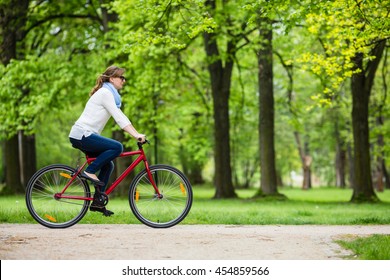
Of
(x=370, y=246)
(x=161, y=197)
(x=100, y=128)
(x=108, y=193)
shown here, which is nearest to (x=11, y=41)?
(x=100, y=128)

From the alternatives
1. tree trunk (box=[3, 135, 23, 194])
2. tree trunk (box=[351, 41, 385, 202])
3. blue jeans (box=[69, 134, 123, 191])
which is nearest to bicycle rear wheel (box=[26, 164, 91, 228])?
blue jeans (box=[69, 134, 123, 191])

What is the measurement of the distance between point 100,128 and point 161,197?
1.22 m

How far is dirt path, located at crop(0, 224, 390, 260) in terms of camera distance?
6031 millimetres

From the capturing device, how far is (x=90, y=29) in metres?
23.5

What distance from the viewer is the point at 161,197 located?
7895 millimetres

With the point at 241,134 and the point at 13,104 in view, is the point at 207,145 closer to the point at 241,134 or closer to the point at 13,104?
the point at 241,134

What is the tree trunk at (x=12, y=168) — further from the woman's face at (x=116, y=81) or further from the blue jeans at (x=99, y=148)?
the woman's face at (x=116, y=81)

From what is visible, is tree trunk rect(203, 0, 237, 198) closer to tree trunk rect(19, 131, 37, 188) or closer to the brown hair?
tree trunk rect(19, 131, 37, 188)

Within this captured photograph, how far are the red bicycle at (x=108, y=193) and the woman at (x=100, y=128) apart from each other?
0.13 meters

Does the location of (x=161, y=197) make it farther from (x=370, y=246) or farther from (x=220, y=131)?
(x=220, y=131)

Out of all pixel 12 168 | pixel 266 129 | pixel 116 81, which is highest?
pixel 116 81

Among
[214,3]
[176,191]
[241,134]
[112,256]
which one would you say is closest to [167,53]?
[214,3]

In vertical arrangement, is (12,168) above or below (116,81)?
below

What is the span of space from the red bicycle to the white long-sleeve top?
1.37 ft
